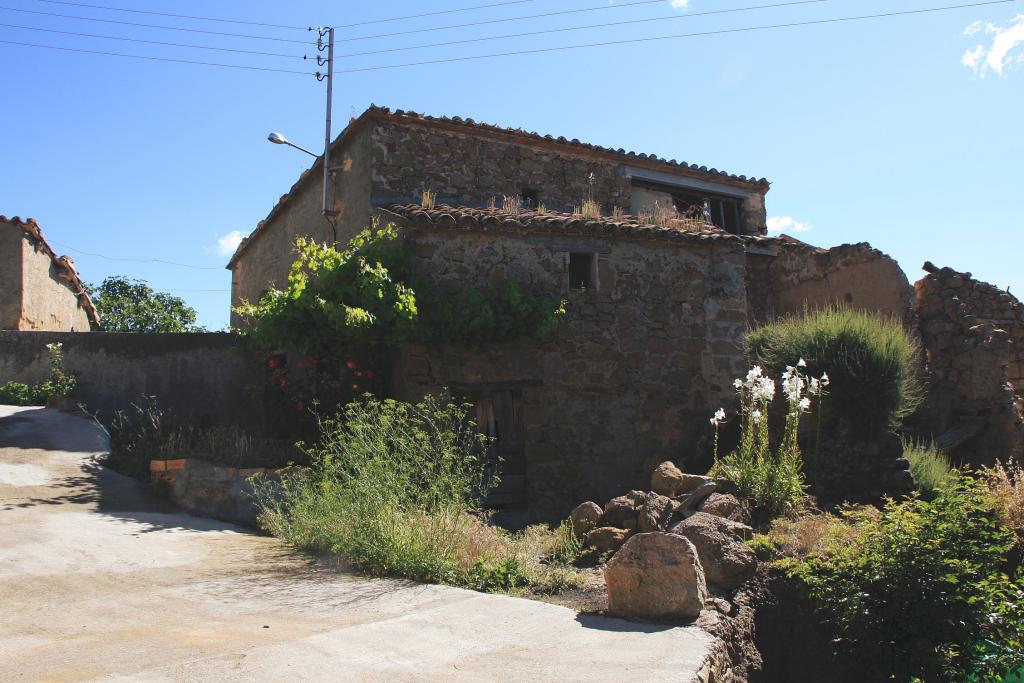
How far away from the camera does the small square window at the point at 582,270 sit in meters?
A: 10.5

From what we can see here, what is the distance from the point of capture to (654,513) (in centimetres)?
680

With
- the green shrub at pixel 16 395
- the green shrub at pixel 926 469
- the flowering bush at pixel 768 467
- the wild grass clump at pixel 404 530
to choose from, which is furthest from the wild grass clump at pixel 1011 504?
the green shrub at pixel 16 395

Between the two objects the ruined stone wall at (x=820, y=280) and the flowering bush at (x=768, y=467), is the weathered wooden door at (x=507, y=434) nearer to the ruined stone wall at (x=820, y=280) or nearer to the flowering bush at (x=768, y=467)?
the flowering bush at (x=768, y=467)

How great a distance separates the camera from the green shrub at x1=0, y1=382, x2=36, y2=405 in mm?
10328

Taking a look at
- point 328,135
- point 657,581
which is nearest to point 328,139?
point 328,135

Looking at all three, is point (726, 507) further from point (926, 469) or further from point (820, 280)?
point (820, 280)

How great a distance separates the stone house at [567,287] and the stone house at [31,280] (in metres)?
4.76

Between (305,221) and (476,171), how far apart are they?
351 cm

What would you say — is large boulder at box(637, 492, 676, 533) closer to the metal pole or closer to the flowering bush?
the flowering bush

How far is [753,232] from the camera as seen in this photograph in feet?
51.8

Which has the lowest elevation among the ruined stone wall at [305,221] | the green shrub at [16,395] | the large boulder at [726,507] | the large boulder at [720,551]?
→ the large boulder at [720,551]

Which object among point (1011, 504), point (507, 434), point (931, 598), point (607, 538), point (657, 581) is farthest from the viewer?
point (507, 434)

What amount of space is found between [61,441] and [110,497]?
1.96 meters

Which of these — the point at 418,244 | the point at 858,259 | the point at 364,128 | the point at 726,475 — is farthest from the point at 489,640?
the point at 858,259
